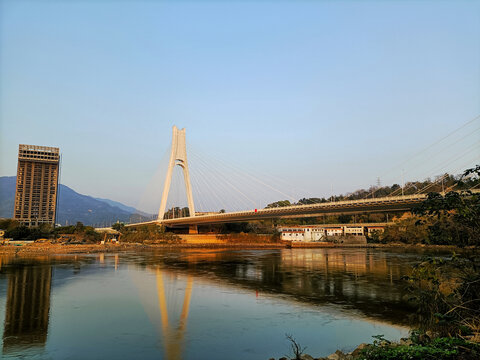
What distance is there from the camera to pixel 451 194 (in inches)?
235

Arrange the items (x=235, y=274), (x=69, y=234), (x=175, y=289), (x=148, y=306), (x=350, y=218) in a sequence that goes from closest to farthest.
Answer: (x=148, y=306) < (x=175, y=289) < (x=235, y=274) < (x=69, y=234) < (x=350, y=218)

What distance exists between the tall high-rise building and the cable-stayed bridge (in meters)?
68.4

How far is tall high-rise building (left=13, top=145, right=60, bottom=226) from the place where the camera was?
340 ft

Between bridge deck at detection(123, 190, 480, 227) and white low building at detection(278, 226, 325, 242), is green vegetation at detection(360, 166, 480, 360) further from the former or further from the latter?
white low building at detection(278, 226, 325, 242)

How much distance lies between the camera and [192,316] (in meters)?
10.3

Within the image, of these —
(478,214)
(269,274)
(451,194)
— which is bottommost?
(269,274)

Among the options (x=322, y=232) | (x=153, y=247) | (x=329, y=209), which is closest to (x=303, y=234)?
(x=322, y=232)

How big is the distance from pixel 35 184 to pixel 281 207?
305 ft

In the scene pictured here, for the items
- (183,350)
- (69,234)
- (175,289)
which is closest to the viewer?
(183,350)

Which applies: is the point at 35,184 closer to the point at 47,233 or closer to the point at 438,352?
the point at 47,233

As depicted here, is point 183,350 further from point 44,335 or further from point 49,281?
point 49,281

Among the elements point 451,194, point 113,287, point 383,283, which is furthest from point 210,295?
point 451,194

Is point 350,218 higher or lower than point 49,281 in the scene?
higher

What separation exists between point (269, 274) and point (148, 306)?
31.8 ft
